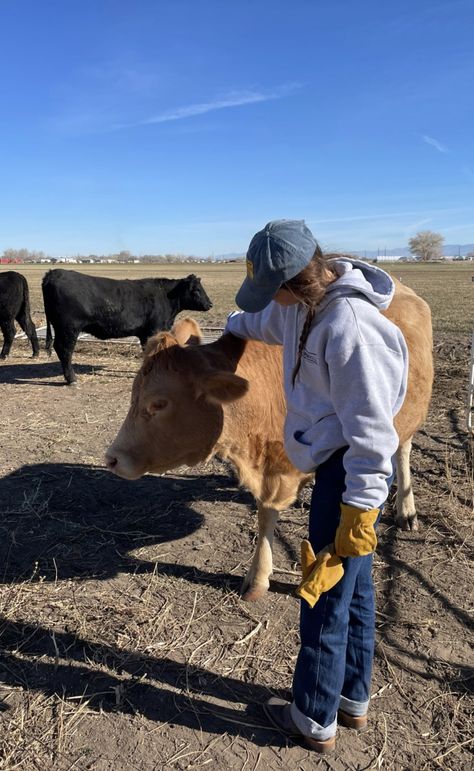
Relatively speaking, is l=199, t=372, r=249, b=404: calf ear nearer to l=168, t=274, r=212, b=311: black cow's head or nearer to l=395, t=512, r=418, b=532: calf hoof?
l=395, t=512, r=418, b=532: calf hoof

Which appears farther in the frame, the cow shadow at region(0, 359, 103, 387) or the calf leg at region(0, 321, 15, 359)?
the calf leg at region(0, 321, 15, 359)

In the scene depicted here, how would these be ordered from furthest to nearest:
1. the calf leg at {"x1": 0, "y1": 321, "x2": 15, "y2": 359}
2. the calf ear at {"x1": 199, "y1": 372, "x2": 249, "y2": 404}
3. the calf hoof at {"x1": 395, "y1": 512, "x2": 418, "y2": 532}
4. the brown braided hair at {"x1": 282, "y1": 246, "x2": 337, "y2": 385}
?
the calf leg at {"x1": 0, "y1": 321, "x2": 15, "y2": 359} → the calf hoof at {"x1": 395, "y1": 512, "x2": 418, "y2": 532} → the calf ear at {"x1": 199, "y1": 372, "x2": 249, "y2": 404} → the brown braided hair at {"x1": 282, "y1": 246, "x2": 337, "y2": 385}

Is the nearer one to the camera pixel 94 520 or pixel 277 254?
pixel 277 254

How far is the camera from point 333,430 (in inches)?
82.3

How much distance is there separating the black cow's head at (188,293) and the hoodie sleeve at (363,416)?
892 cm

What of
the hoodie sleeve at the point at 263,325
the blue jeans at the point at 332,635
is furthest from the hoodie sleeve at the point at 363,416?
the hoodie sleeve at the point at 263,325

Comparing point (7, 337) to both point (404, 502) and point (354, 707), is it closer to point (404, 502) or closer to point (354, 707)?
point (404, 502)

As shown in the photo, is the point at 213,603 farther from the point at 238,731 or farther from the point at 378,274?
the point at 378,274

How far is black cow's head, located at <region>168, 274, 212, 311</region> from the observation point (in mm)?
10711

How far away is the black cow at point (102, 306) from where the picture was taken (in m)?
9.11

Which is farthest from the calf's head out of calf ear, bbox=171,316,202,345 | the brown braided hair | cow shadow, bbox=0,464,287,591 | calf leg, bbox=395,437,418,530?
calf leg, bbox=395,437,418,530

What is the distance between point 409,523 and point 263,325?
2245 millimetres

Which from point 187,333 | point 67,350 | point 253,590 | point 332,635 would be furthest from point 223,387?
point 67,350

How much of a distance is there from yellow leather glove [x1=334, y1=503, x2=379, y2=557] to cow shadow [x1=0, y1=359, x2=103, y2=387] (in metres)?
7.78
